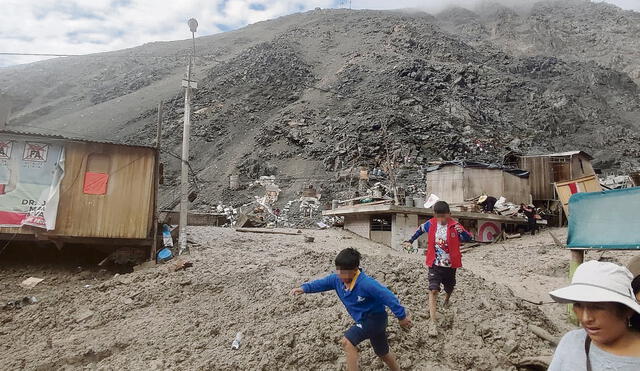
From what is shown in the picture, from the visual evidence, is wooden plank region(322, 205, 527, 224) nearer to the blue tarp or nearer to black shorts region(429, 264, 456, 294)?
the blue tarp

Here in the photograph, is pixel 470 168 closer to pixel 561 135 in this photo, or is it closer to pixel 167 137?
pixel 561 135

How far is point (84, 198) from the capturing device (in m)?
10.6

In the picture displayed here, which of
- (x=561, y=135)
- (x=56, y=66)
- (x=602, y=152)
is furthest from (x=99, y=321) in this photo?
(x=56, y=66)

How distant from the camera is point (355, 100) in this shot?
44.3 metres

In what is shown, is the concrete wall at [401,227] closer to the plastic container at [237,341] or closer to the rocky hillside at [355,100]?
the rocky hillside at [355,100]

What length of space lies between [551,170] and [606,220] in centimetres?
2351

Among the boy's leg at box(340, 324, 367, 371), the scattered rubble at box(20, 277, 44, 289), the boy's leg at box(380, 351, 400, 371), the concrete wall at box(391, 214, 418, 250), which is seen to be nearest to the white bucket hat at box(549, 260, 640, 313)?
the boy's leg at box(340, 324, 367, 371)

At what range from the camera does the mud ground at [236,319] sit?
5027mm

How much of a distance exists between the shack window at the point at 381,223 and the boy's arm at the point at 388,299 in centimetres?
1505

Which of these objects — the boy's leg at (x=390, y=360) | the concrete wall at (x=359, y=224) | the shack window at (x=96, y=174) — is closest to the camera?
the boy's leg at (x=390, y=360)

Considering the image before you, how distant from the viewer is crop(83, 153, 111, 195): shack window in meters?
10.7

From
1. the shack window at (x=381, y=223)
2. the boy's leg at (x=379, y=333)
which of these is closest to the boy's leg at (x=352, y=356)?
the boy's leg at (x=379, y=333)

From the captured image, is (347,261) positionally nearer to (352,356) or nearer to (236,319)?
(352,356)

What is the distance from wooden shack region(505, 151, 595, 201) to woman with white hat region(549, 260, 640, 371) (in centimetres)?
2682
